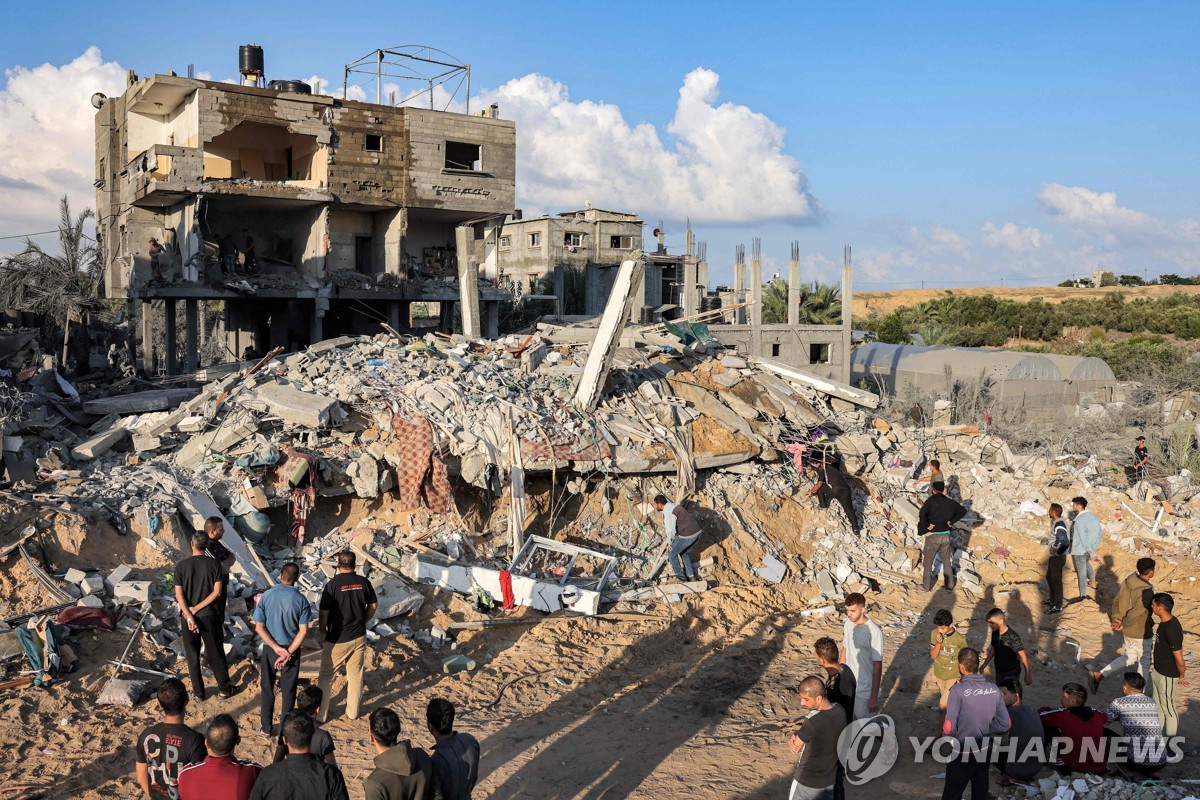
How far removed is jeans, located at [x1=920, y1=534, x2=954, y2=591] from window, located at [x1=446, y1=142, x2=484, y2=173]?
1805 centimetres

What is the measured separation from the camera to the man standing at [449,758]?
14.1 ft

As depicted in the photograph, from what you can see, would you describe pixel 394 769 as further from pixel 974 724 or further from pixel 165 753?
pixel 974 724

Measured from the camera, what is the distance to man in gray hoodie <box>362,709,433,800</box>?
4051mm

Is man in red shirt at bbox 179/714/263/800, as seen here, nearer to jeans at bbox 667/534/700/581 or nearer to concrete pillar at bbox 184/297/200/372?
jeans at bbox 667/534/700/581

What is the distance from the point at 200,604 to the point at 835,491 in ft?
28.7

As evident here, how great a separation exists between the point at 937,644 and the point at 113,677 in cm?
668

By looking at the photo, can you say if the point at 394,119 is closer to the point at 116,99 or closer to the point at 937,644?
the point at 116,99

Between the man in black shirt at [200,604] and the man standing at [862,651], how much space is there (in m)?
4.76

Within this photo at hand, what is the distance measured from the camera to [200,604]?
6.77 metres

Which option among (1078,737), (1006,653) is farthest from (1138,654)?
(1078,737)

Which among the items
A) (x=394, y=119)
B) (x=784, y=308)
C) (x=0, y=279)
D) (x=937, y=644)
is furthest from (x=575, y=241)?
(x=937, y=644)

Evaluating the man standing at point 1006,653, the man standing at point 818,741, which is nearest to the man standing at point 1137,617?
the man standing at point 1006,653

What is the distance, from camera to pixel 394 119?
79.0 ft

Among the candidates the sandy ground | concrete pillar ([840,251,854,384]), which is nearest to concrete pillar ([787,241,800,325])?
concrete pillar ([840,251,854,384])
